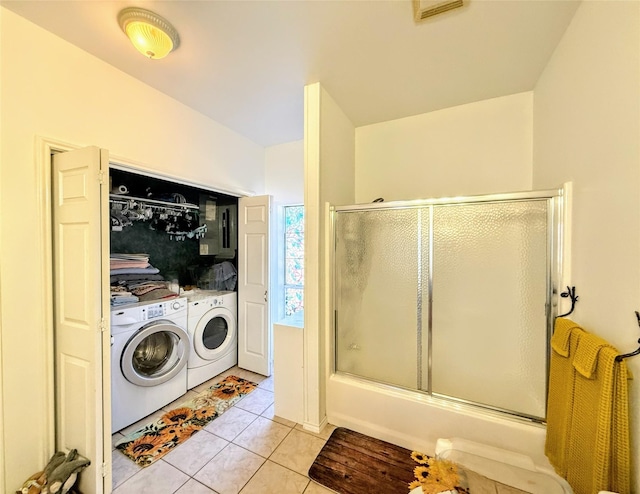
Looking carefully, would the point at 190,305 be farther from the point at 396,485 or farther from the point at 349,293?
the point at 396,485

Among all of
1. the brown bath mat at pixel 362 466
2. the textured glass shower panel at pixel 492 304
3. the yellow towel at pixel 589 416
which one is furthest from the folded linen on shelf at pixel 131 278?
the yellow towel at pixel 589 416

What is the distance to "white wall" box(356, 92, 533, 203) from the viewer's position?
6.88 feet

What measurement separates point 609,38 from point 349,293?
1.97 meters

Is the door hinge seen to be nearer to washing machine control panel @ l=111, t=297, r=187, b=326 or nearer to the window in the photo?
washing machine control panel @ l=111, t=297, r=187, b=326

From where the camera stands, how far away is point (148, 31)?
138 cm

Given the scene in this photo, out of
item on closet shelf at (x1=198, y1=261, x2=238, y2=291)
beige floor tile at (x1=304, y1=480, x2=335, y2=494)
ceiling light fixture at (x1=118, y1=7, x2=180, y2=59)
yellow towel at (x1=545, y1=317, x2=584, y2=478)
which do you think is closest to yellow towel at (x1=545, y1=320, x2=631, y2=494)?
yellow towel at (x1=545, y1=317, x2=584, y2=478)

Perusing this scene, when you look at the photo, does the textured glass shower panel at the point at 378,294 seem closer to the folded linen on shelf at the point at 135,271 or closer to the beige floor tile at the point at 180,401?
the beige floor tile at the point at 180,401

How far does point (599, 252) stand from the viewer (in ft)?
3.78

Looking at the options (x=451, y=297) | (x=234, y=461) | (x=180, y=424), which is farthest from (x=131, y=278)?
(x=451, y=297)

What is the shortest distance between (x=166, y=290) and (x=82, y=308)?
102 centimetres

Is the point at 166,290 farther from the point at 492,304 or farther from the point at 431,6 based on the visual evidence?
the point at 431,6

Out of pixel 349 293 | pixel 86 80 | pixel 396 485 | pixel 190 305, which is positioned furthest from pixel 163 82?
pixel 396 485

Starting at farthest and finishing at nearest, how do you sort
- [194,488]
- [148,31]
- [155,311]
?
[155,311] → [194,488] → [148,31]

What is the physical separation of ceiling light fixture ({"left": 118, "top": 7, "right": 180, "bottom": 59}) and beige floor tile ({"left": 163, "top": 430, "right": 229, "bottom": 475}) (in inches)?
102
